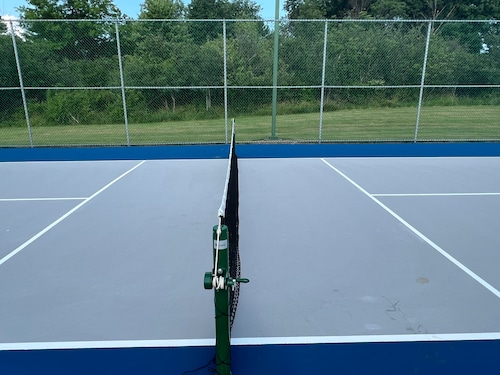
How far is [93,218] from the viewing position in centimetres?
588

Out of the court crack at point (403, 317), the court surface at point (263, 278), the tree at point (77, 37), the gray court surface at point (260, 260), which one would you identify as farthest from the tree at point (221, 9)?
the court crack at point (403, 317)

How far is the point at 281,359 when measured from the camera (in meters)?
2.88

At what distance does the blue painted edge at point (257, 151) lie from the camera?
11211mm

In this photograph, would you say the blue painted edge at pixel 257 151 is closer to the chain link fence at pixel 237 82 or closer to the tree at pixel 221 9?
the chain link fence at pixel 237 82

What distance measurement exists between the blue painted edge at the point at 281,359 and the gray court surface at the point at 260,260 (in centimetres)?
12

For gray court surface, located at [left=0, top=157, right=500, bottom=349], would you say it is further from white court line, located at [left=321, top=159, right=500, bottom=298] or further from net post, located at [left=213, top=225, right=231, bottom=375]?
net post, located at [left=213, top=225, right=231, bottom=375]

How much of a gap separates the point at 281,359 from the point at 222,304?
726 mm

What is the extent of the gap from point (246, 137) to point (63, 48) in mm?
7612

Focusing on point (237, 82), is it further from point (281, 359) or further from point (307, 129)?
point (281, 359)

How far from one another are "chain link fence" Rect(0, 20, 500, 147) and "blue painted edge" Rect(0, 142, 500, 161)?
838mm

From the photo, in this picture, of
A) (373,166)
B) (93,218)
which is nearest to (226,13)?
(373,166)

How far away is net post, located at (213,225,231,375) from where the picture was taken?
2.47 meters

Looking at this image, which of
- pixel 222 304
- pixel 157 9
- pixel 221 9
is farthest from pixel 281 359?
pixel 221 9

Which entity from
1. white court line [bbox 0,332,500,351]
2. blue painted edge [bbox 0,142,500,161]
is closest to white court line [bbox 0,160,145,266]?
white court line [bbox 0,332,500,351]
